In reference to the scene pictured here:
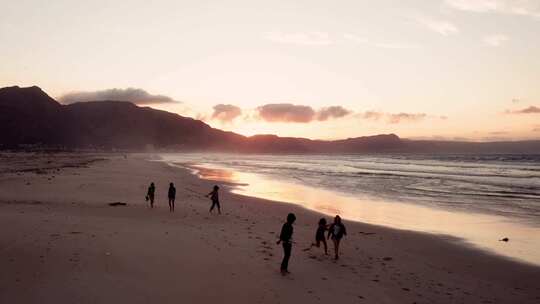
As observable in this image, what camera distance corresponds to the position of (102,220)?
58.6 ft

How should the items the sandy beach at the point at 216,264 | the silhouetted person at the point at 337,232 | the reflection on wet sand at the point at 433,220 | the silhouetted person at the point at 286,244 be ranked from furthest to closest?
the reflection on wet sand at the point at 433,220 < the silhouetted person at the point at 337,232 < the silhouetted person at the point at 286,244 < the sandy beach at the point at 216,264

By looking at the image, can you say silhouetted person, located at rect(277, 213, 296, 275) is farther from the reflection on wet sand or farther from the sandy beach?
the reflection on wet sand

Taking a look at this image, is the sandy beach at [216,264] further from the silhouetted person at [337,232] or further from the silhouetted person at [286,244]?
the silhouetted person at [337,232]

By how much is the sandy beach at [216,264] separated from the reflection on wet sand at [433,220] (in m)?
1.66

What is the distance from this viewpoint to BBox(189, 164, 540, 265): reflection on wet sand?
1833 cm

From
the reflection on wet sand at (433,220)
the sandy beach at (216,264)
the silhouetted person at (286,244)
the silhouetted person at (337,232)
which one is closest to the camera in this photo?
the sandy beach at (216,264)

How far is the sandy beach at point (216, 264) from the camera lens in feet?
33.8

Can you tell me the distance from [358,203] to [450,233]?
427 inches

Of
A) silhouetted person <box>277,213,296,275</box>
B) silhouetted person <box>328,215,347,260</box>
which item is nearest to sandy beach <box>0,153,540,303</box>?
silhouetted person <box>277,213,296,275</box>

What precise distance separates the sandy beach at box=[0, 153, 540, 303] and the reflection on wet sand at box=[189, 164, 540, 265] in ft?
5.44

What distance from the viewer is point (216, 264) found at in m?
12.8

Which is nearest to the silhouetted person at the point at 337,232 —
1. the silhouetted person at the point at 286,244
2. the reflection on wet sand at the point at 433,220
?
the silhouetted person at the point at 286,244

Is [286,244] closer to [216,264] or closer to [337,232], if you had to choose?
[216,264]

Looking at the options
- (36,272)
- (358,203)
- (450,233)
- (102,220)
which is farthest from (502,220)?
(36,272)
